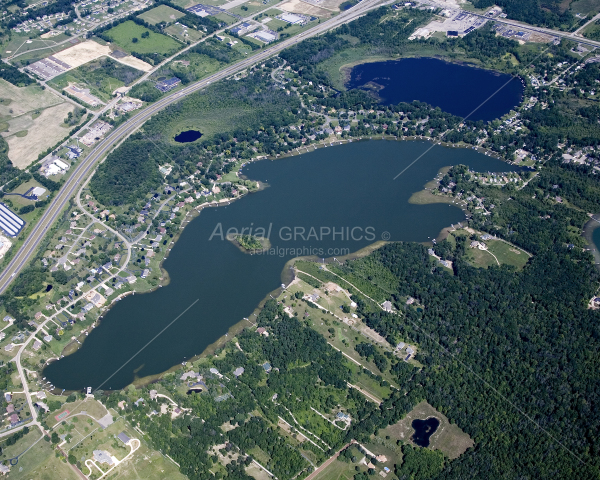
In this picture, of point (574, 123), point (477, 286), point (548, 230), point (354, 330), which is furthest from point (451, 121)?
point (354, 330)

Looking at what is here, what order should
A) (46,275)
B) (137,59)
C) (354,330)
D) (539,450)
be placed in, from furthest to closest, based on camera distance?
1. (137,59)
2. (46,275)
3. (354,330)
4. (539,450)

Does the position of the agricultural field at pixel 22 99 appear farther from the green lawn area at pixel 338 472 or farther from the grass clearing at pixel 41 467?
the green lawn area at pixel 338 472

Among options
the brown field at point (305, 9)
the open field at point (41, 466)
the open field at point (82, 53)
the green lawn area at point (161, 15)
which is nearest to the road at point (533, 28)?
the brown field at point (305, 9)

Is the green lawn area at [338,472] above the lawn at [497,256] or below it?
below

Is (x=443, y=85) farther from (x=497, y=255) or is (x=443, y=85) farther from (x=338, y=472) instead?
(x=338, y=472)

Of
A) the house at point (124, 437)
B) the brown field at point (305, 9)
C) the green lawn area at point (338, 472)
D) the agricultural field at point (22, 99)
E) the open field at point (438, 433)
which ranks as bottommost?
the green lawn area at point (338, 472)

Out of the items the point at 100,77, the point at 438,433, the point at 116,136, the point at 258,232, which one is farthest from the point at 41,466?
the point at 100,77

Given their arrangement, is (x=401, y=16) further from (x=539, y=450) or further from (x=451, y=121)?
(x=539, y=450)
